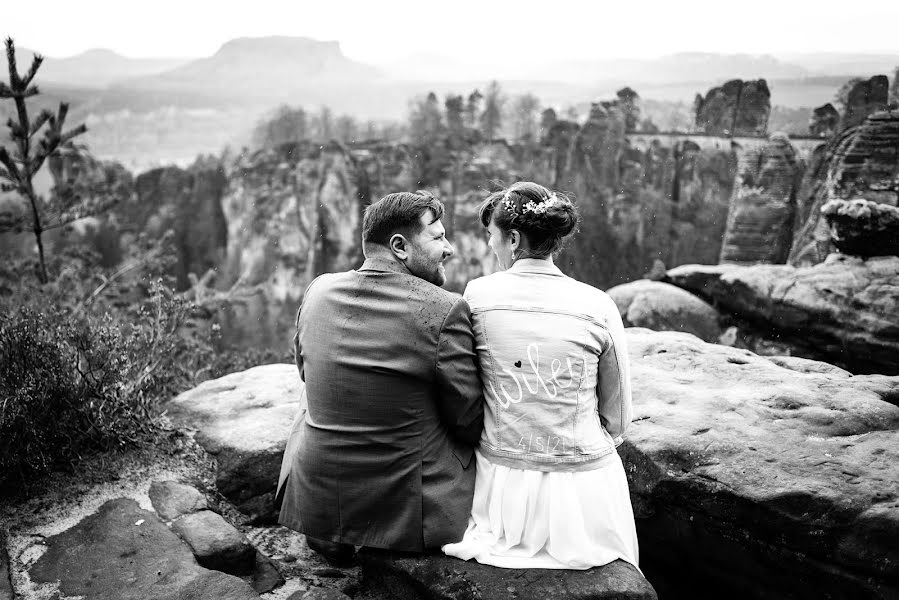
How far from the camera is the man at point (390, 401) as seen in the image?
7.91 ft

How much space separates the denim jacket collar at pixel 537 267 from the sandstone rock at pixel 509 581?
1164mm

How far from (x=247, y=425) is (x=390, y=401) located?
183 centimetres

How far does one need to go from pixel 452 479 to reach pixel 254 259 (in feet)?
143

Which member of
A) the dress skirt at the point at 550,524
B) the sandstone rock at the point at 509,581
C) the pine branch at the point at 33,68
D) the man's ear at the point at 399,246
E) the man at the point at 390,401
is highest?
the pine branch at the point at 33,68

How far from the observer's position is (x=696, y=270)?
8.26m

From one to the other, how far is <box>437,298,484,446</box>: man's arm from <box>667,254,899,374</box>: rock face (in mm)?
5356

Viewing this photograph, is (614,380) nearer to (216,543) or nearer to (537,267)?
(537,267)

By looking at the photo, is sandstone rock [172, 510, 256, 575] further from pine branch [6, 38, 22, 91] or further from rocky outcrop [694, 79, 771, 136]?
rocky outcrop [694, 79, 771, 136]

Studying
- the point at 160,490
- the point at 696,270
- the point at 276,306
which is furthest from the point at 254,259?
the point at 160,490

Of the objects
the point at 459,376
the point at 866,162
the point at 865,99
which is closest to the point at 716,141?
the point at 865,99

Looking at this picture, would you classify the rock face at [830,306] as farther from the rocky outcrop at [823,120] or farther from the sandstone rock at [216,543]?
the rocky outcrop at [823,120]

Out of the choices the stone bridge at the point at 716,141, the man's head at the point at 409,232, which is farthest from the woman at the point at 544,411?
the stone bridge at the point at 716,141

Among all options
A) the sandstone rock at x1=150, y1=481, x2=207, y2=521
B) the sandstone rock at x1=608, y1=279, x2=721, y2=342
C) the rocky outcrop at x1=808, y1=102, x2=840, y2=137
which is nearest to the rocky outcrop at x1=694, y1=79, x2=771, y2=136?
the rocky outcrop at x1=808, y1=102, x2=840, y2=137

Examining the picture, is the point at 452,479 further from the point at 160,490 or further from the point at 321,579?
the point at 160,490
